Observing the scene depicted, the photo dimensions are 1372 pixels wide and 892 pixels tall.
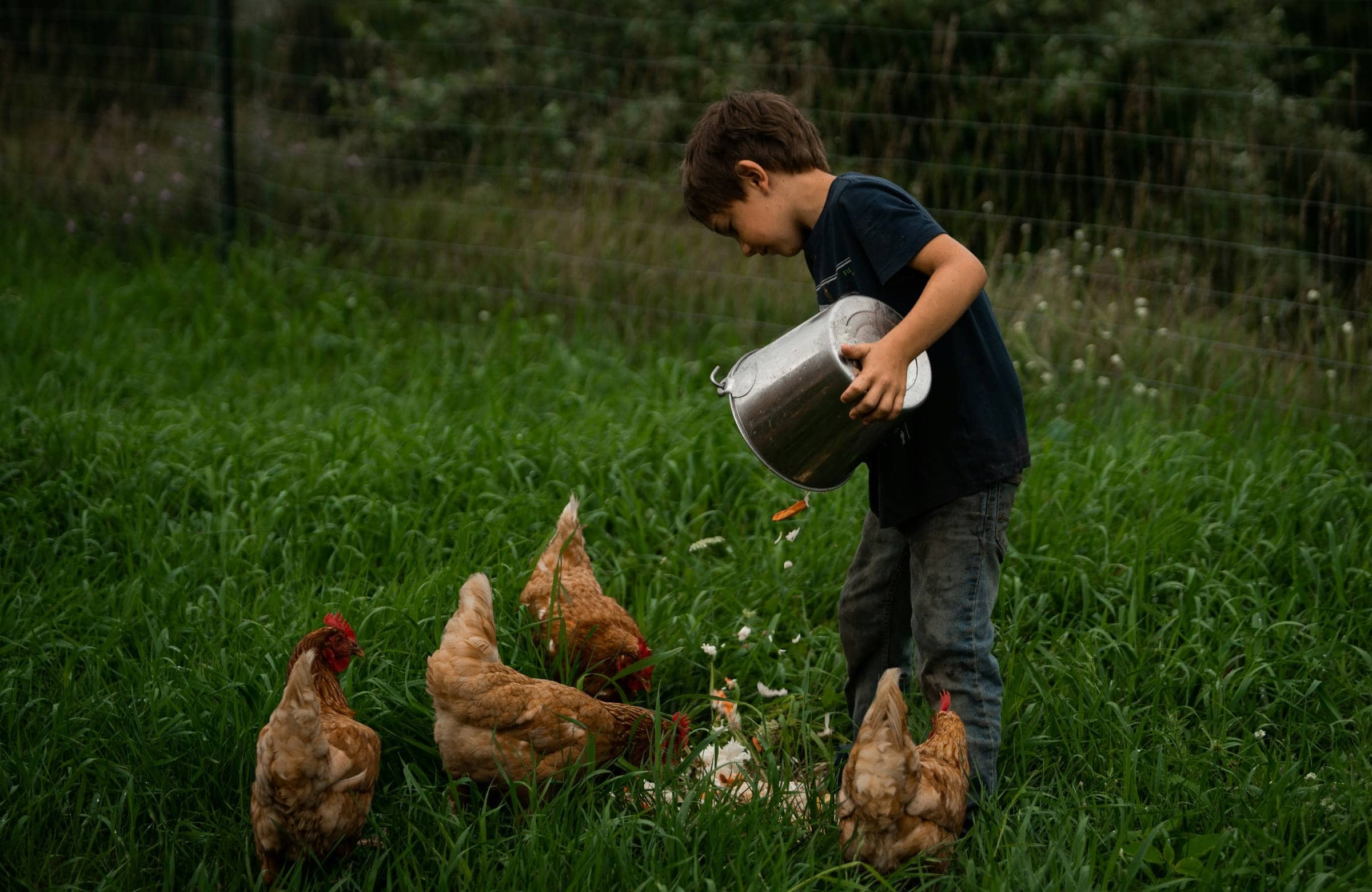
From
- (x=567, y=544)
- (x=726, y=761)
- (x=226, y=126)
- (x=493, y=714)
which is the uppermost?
(x=226, y=126)

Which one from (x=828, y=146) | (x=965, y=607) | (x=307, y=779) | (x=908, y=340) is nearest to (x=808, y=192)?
(x=908, y=340)

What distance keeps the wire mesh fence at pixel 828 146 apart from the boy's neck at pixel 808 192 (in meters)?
2.42

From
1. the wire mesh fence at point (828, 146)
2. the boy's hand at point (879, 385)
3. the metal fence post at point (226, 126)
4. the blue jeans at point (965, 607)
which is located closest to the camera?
the boy's hand at point (879, 385)

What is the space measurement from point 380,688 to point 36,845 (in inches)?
32.0

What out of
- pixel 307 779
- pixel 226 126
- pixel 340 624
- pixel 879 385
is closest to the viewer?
pixel 879 385

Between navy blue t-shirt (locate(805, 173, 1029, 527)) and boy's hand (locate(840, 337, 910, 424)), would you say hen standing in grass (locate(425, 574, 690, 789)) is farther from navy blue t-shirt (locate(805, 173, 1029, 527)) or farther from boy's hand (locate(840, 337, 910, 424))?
boy's hand (locate(840, 337, 910, 424))

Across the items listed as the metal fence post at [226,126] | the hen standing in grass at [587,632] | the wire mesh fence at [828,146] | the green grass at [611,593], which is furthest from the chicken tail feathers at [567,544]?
the metal fence post at [226,126]

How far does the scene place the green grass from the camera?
250 centimetres

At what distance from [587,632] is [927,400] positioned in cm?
114

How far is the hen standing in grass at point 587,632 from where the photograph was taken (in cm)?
309

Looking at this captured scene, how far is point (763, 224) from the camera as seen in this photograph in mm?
2590

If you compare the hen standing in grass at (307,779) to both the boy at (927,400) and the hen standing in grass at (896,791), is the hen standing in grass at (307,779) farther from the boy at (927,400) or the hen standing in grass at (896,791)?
the boy at (927,400)

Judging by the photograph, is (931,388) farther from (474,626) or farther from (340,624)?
(340,624)

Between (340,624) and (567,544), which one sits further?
(567,544)
